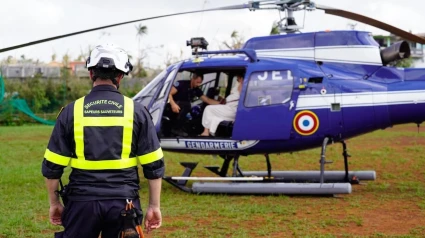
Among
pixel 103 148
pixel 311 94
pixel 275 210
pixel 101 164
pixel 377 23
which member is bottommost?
pixel 275 210

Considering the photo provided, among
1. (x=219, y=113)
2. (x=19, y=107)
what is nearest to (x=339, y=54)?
(x=219, y=113)

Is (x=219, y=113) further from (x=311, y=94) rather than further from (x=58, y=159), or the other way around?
(x=58, y=159)

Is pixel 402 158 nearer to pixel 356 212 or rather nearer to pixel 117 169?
pixel 356 212

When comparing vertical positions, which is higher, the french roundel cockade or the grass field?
the french roundel cockade

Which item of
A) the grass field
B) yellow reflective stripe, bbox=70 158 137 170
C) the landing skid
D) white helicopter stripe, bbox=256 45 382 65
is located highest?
white helicopter stripe, bbox=256 45 382 65

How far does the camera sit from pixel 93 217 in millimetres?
4078

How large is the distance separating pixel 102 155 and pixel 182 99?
7.32m

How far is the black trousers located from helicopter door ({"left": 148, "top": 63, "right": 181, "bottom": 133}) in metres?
6.58

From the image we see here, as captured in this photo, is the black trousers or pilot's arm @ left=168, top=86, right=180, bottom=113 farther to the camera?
pilot's arm @ left=168, top=86, right=180, bottom=113

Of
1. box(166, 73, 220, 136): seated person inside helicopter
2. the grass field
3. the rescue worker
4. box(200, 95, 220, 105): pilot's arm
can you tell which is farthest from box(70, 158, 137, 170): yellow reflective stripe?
box(200, 95, 220, 105): pilot's arm

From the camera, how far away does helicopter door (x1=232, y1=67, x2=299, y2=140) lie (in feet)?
33.6

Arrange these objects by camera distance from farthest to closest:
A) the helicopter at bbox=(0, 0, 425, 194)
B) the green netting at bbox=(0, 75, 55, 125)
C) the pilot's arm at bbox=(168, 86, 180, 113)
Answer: the green netting at bbox=(0, 75, 55, 125), the pilot's arm at bbox=(168, 86, 180, 113), the helicopter at bbox=(0, 0, 425, 194)

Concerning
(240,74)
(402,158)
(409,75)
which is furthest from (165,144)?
(402,158)

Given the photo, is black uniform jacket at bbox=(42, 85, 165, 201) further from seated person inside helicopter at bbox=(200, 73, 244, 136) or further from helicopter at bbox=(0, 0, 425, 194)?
seated person inside helicopter at bbox=(200, 73, 244, 136)
